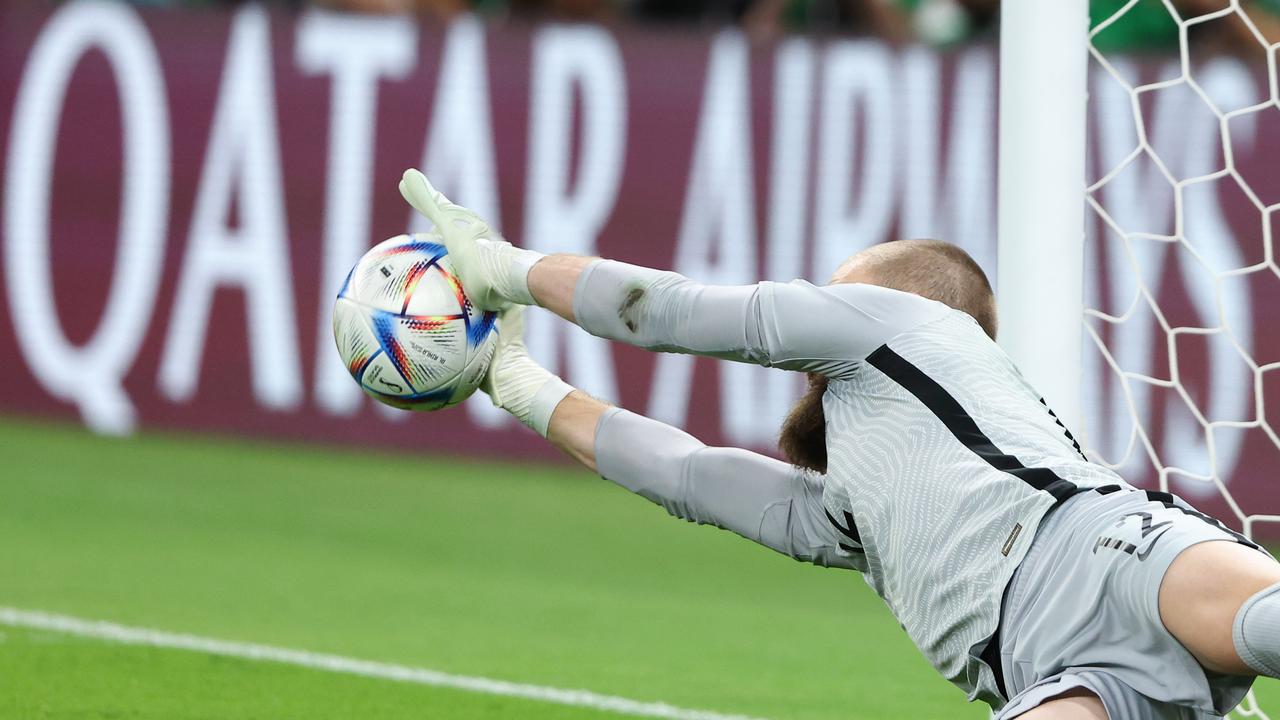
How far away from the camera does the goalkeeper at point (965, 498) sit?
313 cm

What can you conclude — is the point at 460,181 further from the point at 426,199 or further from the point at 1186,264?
the point at 426,199

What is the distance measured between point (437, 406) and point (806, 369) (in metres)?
0.83

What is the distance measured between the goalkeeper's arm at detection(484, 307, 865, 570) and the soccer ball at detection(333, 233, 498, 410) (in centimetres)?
14

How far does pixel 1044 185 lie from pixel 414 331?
1.32 m

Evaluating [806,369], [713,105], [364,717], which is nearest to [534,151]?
[713,105]

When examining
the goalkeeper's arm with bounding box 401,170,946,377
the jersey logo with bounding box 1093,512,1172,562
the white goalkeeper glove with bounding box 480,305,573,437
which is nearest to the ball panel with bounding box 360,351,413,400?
the white goalkeeper glove with bounding box 480,305,573,437

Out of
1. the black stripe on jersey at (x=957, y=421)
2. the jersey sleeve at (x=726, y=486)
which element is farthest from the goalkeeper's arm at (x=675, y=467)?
the black stripe on jersey at (x=957, y=421)

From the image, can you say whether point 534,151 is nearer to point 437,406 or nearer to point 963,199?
point 963,199

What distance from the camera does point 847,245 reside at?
8703 mm

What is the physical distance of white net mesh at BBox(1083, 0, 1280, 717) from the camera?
26.9ft

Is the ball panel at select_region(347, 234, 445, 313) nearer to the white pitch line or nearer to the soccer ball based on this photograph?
the soccer ball

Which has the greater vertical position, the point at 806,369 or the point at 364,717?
the point at 806,369

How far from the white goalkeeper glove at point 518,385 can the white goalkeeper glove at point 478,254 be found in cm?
20

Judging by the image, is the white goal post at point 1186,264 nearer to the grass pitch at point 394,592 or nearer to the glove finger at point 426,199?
the grass pitch at point 394,592
